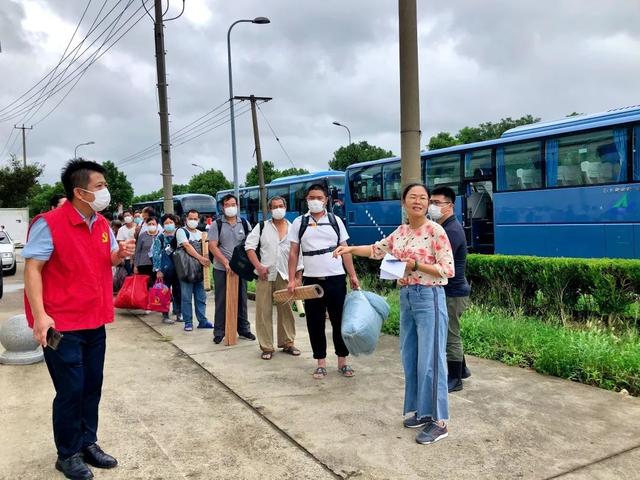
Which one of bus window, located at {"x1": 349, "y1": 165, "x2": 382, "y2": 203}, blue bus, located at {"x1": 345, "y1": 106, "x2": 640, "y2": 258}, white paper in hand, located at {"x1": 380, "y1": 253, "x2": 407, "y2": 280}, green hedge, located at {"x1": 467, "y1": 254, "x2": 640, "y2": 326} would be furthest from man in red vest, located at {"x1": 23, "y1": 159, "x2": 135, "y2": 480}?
bus window, located at {"x1": 349, "y1": 165, "x2": 382, "y2": 203}

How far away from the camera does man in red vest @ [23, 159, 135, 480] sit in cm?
304

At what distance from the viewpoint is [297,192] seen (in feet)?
76.7

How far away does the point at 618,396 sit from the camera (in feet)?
13.9

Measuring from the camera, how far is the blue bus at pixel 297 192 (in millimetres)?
20541

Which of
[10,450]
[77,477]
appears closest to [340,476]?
[77,477]

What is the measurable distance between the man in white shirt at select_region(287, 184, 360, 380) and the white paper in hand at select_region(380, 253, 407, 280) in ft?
3.83

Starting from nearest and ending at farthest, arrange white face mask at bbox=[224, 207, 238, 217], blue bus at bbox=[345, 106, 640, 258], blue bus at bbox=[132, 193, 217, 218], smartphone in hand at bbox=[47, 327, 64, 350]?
1. smartphone in hand at bbox=[47, 327, 64, 350]
2. white face mask at bbox=[224, 207, 238, 217]
3. blue bus at bbox=[345, 106, 640, 258]
4. blue bus at bbox=[132, 193, 217, 218]

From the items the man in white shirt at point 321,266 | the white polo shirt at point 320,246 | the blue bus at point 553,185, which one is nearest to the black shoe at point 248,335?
the man in white shirt at point 321,266

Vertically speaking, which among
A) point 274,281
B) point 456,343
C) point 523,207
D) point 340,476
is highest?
point 523,207

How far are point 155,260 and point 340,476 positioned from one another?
209 inches

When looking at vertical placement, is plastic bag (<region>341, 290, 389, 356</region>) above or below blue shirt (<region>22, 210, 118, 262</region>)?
below

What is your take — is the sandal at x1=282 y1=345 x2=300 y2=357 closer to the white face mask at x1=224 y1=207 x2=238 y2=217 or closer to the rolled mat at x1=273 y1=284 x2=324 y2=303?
the rolled mat at x1=273 y1=284 x2=324 y2=303

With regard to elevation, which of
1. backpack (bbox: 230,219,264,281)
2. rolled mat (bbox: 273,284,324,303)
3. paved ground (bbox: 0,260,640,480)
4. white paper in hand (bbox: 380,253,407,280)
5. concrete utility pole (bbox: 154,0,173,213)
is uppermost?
concrete utility pole (bbox: 154,0,173,213)

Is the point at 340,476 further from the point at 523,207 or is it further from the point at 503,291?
the point at 523,207
